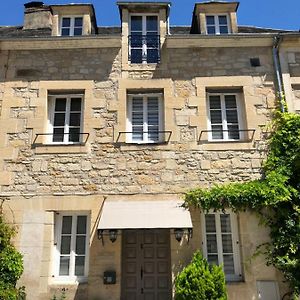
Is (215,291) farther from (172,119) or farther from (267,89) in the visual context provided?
(267,89)

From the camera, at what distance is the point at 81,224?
8.51 metres

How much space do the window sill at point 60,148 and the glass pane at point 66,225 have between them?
5.15 feet

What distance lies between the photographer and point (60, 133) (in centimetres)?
924

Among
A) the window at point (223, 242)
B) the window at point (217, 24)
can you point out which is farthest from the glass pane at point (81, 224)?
the window at point (217, 24)

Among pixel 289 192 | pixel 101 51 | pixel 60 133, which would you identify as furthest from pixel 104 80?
pixel 289 192

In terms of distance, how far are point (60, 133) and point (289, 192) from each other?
18.4 ft

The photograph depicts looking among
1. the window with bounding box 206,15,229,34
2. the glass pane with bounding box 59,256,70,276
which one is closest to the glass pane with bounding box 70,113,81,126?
the glass pane with bounding box 59,256,70,276

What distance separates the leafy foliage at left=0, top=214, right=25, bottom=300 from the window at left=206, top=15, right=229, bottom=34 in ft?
24.4

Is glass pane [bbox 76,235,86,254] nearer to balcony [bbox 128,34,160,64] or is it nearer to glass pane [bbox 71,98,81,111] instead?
glass pane [bbox 71,98,81,111]

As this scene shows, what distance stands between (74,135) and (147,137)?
6.01ft

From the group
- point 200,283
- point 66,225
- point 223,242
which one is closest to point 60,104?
point 66,225

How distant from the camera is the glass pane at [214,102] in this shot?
31.2 feet

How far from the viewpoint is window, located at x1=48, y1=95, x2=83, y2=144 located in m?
9.20

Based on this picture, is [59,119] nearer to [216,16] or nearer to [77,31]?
[77,31]
